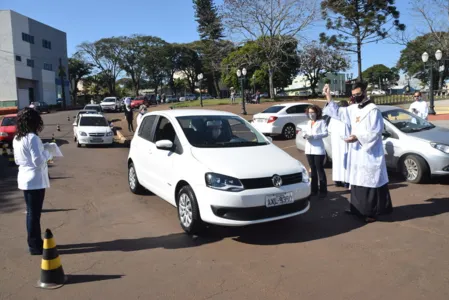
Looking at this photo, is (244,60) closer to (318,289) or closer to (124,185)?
(124,185)

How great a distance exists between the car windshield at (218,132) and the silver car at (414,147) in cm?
230

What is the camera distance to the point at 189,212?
5355mm

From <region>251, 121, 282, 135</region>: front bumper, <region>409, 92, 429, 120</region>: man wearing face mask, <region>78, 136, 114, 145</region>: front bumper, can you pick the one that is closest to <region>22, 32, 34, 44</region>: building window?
<region>78, 136, 114, 145</region>: front bumper

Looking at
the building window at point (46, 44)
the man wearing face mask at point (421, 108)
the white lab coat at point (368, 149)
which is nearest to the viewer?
the white lab coat at point (368, 149)

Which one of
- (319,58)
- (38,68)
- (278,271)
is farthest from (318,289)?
(38,68)

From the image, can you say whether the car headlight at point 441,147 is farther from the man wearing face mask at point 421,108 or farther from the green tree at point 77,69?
the green tree at point 77,69

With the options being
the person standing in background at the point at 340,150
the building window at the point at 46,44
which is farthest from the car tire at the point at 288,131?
the building window at the point at 46,44

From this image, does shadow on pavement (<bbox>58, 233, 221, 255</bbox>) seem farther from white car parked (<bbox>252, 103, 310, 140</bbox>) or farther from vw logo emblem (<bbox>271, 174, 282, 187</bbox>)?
white car parked (<bbox>252, 103, 310, 140</bbox>)

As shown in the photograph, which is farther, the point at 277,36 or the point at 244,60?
the point at 244,60

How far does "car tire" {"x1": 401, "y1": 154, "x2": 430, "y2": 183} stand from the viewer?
7.88 meters

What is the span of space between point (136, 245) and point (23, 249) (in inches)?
56.1

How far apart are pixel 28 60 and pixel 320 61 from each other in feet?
133

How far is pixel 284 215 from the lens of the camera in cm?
516

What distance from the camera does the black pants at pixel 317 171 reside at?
23.8ft
